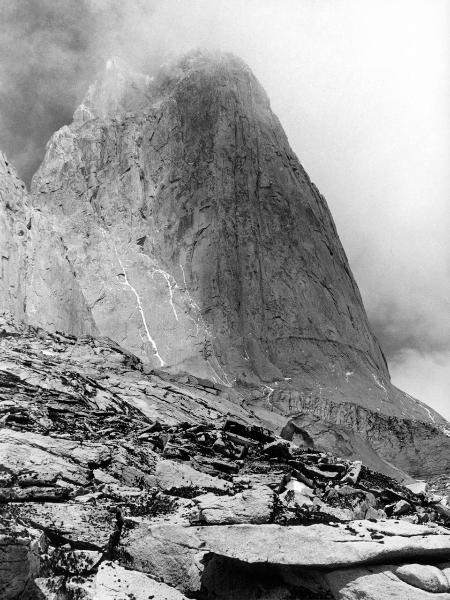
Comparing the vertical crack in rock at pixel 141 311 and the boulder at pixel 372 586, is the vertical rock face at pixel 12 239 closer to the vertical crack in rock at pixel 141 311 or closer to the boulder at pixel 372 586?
the vertical crack in rock at pixel 141 311

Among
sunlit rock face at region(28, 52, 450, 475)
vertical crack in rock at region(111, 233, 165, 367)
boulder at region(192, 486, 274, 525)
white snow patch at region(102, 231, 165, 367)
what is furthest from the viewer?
sunlit rock face at region(28, 52, 450, 475)

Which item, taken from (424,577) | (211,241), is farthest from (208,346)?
(424,577)

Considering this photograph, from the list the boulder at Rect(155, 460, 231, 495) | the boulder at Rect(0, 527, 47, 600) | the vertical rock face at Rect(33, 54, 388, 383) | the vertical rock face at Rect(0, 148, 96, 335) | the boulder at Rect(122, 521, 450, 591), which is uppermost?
the vertical rock face at Rect(33, 54, 388, 383)

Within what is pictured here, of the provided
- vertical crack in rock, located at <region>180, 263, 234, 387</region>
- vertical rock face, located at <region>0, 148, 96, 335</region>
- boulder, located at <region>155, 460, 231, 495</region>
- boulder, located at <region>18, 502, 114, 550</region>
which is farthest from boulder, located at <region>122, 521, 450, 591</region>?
vertical crack in rock, located at <region>180, 263, 234, 387</region>

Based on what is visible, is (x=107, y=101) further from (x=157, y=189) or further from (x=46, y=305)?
(x=46, y=305)

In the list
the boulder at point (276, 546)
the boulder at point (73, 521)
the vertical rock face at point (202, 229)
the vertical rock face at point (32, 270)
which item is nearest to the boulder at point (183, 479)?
the boulder at point (73, 521)

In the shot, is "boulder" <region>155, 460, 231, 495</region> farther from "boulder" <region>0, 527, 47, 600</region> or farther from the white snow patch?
the white snow patch

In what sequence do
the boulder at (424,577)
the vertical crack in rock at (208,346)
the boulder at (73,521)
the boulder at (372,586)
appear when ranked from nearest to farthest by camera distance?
the boulder at (372,586) → the boulder at (424,577) → the boulder at (73,521) → the vertical crack in rock at (208,346)
